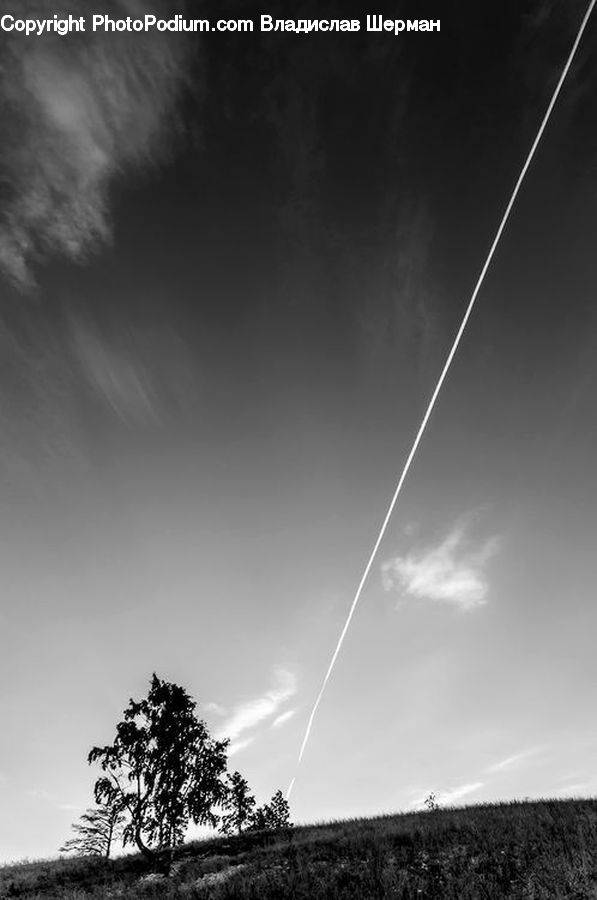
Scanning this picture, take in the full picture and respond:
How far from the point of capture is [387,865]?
53.4ft

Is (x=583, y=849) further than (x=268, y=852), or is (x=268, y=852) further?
(x=268, y=852)

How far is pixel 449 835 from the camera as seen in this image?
18453 millimetres

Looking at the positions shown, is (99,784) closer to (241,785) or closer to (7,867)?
(7,867)

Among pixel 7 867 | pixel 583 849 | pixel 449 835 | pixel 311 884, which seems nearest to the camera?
pixel 583 849

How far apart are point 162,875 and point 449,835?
10.7 m

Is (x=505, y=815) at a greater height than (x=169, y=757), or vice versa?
(x=169, y=757)

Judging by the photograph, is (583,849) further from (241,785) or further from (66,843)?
(241,785)

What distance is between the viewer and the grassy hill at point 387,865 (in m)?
13.7

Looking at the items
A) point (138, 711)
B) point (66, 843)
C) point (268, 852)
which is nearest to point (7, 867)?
point (66, 843)

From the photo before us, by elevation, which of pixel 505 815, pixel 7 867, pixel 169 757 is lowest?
pixel 7 867

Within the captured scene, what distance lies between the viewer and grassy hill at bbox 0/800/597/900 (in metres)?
13.7

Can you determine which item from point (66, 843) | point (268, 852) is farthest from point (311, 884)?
point (66, 843)

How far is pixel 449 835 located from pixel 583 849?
5.61 metres

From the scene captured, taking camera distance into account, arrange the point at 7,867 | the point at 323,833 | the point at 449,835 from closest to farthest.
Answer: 1. the point at 449,835
2. the point at 323,833
3. the point at 7,867
